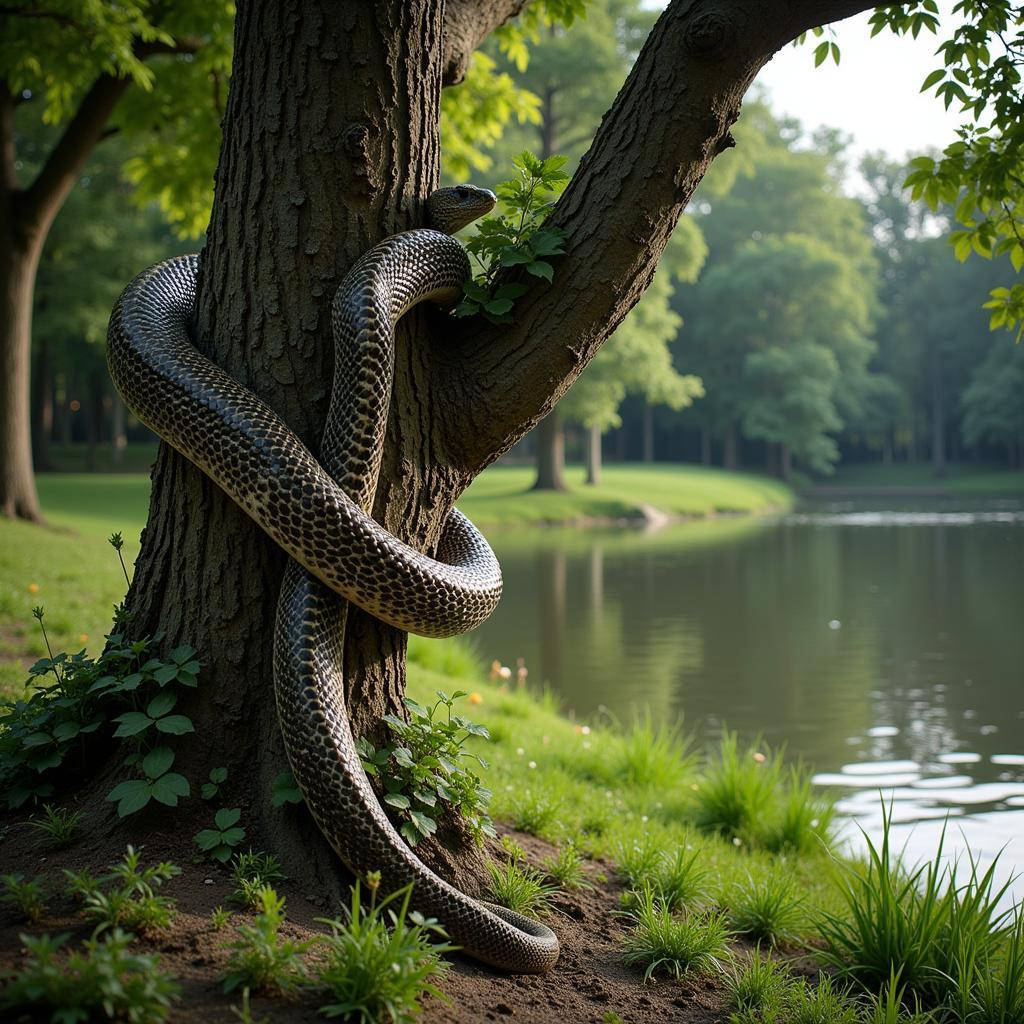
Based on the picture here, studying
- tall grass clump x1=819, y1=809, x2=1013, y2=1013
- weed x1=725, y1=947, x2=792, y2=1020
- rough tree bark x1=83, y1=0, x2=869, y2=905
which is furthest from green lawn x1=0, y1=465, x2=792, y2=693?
tall grass clump x1=819, y1=809, x2=1013, y2=1013

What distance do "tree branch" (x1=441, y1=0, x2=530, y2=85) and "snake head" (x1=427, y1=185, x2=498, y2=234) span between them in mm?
614

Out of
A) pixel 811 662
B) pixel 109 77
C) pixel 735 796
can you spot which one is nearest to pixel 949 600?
pixel 811 662

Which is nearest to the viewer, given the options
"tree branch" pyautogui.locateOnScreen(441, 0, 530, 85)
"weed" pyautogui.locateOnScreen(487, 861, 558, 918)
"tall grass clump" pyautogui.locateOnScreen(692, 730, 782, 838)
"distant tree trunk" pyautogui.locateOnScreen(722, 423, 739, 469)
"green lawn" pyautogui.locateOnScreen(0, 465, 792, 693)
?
"weed" pyautogui.locateOnScreen(487, 861, 558, 918)

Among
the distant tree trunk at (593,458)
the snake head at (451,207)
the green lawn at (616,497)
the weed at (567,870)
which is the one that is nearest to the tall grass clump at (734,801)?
the weed at (567,870)

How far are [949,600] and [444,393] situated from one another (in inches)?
532

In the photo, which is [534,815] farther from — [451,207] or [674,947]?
[451,207]

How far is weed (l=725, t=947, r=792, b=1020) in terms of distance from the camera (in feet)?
9.72

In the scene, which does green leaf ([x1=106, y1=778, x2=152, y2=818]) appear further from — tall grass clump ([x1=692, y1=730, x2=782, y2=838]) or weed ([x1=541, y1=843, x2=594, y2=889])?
tall grass clump ([x1=692, y1=730, x2=782, y2=838])

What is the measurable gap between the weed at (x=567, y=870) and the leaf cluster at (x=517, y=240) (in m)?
2.01

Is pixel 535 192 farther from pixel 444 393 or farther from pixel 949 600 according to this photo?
pixel 949 600

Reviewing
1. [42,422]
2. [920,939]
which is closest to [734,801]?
[920,939]

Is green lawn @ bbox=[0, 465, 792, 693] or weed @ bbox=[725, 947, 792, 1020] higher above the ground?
green lawn @ bbox=[0, 465, 792, 693]

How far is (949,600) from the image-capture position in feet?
49.6

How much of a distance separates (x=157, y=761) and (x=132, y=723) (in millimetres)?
139
